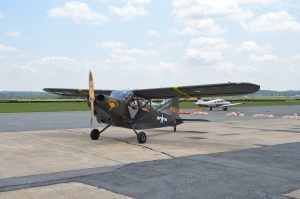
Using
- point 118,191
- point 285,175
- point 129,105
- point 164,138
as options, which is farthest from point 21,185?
point 164,138

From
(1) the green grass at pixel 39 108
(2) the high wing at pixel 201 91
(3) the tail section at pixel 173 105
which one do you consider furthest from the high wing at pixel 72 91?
(1) the green grass at pixel 39 108

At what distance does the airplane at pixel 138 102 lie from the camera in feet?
43.6

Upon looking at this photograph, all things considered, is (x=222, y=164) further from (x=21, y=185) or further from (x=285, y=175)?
(x=21, y=185)

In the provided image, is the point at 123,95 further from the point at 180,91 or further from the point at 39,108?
the point at 39,108

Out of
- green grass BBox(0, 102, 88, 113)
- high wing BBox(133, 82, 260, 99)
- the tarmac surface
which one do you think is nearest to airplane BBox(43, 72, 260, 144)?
high wing BBox(133, 82, 260, 99)

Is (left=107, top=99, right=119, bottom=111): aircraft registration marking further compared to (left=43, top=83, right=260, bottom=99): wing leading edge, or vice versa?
(left=107, top=99, right=119, bottom=111): aircraft registration marking

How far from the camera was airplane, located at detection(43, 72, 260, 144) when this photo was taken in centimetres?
1329

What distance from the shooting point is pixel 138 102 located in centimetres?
1512

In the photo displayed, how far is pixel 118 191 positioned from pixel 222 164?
12.5ft

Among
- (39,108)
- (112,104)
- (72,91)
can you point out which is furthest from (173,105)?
(39,108)

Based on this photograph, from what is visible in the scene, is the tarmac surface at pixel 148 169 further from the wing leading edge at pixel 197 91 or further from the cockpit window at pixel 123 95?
the wing leading edge at pixel 197 91

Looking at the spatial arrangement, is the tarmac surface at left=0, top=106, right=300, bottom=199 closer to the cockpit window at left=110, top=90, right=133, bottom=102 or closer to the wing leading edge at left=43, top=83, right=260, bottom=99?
the cockpit window at left=110, top=90, right=133, bottom=102

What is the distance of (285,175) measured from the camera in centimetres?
821

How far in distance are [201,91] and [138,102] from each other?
2702mm
